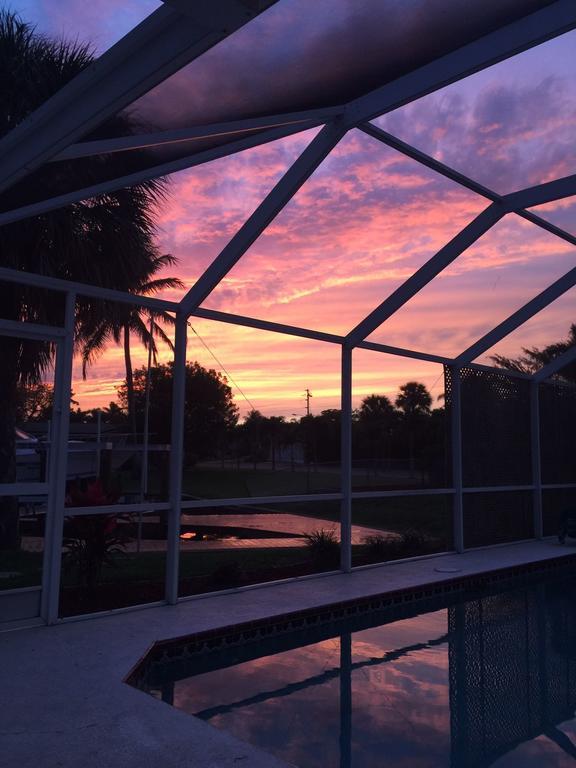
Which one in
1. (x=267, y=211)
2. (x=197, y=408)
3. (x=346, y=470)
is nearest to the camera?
(x=267, y=211)

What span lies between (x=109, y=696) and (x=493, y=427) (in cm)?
792

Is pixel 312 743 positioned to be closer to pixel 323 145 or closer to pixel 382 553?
pixel 323 145

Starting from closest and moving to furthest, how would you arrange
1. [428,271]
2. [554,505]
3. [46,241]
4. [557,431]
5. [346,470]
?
[428,271] < [346,470] < [46,241] < [554,505] < [557,431]

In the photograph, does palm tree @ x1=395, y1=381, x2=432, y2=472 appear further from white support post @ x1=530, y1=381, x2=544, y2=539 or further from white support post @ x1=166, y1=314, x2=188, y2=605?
white support post @ x1=166, y1=314, x2=188, y2=605

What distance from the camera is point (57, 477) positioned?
529 centimetres

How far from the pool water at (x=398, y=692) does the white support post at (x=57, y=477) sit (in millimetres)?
1127

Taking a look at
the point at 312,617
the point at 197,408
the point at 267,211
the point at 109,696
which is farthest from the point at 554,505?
the point at 197,408

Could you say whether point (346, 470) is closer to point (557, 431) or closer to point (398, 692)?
point (398, 692)

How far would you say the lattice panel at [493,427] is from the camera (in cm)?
984

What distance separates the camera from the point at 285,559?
30.9 feet

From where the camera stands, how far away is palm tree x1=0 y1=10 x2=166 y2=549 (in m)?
7.56

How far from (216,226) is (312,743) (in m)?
4.80

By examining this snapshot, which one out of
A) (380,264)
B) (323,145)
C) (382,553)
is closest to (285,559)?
(382,553)

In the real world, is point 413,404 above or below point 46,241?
below
